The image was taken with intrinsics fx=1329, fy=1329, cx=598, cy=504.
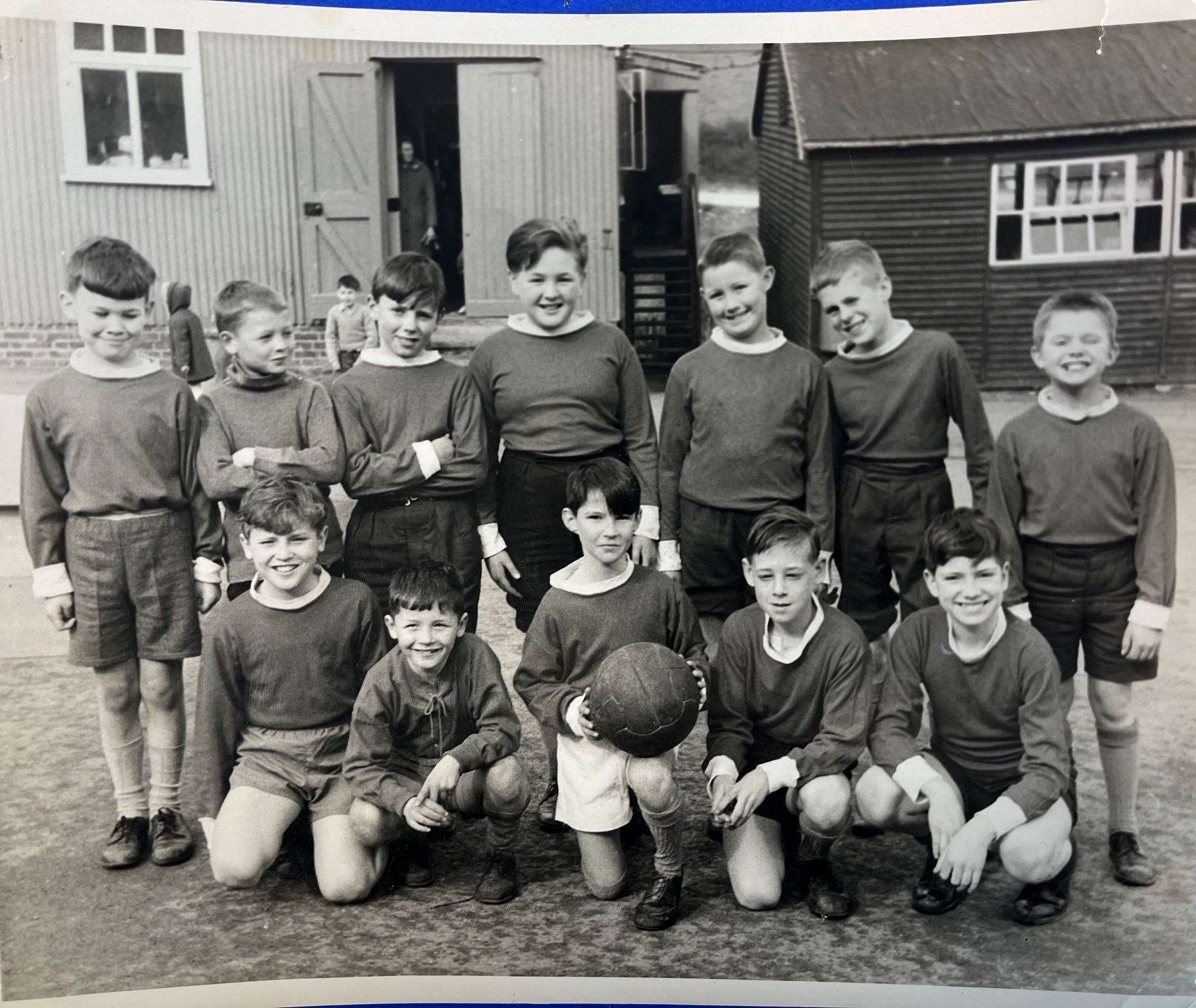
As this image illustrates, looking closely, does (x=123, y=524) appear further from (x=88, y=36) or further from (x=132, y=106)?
(x=88, y=36)

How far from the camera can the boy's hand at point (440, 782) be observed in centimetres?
318

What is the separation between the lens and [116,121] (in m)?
3.15

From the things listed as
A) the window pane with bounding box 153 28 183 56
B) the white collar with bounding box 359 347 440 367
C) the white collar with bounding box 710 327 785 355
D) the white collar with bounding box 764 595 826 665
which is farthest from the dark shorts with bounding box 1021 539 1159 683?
the window pane with bounding box 153 28 183 56

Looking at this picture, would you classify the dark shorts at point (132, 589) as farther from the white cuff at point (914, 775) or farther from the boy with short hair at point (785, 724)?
the white cuff at point (914, 775)

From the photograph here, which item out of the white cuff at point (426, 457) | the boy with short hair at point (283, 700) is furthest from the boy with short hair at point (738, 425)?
the boy with short hair at point (283, 700)

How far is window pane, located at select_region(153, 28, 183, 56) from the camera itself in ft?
10.1

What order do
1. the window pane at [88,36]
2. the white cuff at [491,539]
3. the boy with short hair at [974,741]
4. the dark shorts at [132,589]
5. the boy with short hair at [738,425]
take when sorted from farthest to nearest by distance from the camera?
1. the white cuff at [491,539]
2. the boy with short hair at [738,425]
3. the dark shorts at [132,589]
4. the boy with short hair at [974,741]
5. the window pane at [88,36]

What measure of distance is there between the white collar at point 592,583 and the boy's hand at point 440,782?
509 mm

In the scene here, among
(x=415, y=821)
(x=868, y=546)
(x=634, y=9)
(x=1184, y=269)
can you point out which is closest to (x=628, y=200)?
(x=634, y=9)

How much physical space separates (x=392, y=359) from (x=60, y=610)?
1024 mm

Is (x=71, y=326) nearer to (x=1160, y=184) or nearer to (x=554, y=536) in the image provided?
(x=554, y=536)

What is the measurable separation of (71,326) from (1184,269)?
8.68 ft

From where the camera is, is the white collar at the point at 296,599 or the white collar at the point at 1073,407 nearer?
the white collar at the point at 1073,407

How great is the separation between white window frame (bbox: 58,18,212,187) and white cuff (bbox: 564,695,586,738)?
5.05 feet
